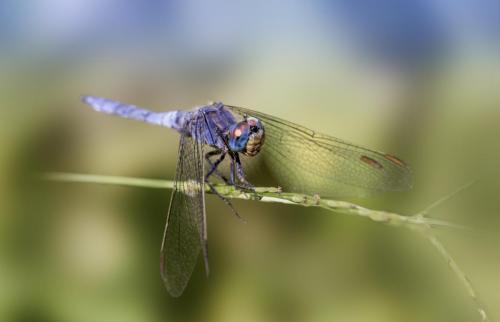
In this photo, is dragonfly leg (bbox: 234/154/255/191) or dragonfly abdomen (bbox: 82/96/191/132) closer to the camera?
dragonfly leg (bbox: 234/154/255/191)

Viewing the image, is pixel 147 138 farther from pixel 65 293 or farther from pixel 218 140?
pixel 218 140

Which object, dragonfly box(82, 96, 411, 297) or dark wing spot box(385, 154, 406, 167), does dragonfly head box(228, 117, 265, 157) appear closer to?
dragonfly box(82, 96, 411, 297)

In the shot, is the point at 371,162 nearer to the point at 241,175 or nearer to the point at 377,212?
the point at 241,175

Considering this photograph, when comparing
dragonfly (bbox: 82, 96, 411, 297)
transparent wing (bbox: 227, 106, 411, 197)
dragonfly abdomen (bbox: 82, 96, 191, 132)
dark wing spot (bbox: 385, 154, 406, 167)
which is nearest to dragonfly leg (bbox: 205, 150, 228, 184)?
dragonfly (bbox: 82, 96, 411, 297)

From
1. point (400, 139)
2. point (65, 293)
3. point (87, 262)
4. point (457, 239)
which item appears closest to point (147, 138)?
point (87, 262)

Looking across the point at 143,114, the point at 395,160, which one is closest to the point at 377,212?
the point at 395,160

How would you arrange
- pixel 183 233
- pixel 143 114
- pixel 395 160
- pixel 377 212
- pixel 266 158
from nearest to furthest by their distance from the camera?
1. pixel 377 212
2. pixel 183 233
3. pixel 395 160
4. pixel 266 158
5. pixel 143 114

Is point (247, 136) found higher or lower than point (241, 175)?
higher

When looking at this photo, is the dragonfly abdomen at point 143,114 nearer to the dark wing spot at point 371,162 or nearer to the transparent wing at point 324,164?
the transparent wing at point 324,164
